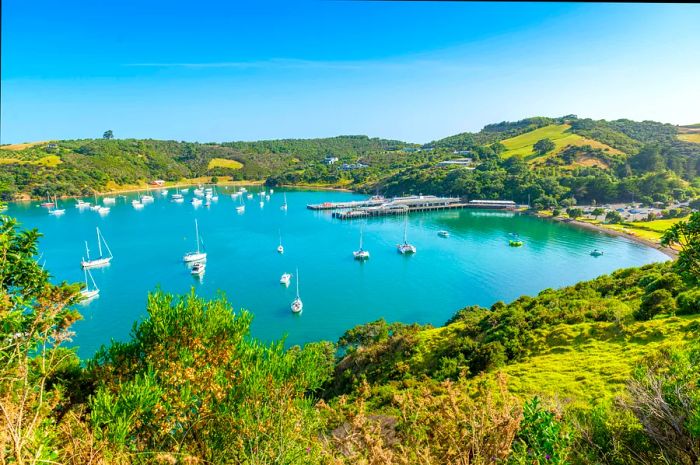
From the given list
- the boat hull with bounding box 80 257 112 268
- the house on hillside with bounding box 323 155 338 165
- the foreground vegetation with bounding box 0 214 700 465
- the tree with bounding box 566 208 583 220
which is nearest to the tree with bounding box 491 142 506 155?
the tree with bounding box 566 208 583 220

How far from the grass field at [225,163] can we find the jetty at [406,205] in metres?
58.9

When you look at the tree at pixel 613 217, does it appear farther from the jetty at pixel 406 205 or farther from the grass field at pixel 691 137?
the grass field at pixel 691 137

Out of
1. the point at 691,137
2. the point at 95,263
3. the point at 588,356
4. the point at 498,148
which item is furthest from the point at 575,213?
the point at 95,263

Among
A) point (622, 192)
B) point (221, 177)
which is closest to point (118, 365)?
point (622, 192)

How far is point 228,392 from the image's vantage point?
23.1ft

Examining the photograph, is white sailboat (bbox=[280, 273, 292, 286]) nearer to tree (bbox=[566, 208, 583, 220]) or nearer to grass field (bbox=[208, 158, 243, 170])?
tree (bbox=[566, 208, 583, 220])

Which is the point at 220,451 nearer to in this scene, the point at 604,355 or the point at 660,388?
the point at 660,388

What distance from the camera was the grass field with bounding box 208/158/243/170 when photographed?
120562 millimetres

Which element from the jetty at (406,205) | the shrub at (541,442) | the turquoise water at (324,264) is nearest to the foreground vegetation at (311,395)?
the shrub at (541,442)

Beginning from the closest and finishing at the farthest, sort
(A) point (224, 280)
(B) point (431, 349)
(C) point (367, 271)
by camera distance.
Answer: (B) point (431, 349) → (A) point (224, 280) → (C) point (367, 271)

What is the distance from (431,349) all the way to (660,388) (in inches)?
411

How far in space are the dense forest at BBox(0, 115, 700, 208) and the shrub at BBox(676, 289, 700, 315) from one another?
173 ft

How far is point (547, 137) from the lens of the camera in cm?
10025

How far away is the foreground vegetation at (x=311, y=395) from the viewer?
14.5ft
